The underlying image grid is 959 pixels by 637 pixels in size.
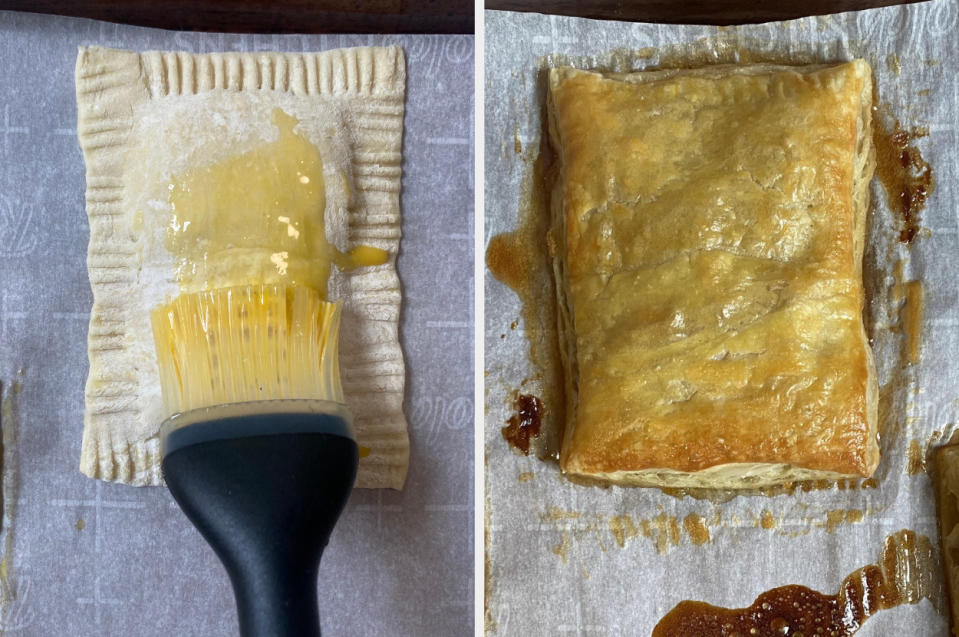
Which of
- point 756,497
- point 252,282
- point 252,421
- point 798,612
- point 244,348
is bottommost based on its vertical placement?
point 798,612

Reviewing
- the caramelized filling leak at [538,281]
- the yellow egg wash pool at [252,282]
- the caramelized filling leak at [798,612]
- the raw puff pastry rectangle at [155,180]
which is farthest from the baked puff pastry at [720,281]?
the yellow egg wash pool at [252,282]

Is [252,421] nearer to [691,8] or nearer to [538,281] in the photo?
[538,281]

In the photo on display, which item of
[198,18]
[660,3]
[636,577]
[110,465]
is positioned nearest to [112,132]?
[198,18]

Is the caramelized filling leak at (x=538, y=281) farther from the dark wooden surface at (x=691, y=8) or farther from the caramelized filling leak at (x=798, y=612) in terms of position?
the caramelized filling leak at (x=798, y=612)

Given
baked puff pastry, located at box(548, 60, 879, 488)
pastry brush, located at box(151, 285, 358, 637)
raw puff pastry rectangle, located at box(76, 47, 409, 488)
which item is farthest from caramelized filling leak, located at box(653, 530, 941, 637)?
pastry brush, located at box(151, 285, 358, 637)

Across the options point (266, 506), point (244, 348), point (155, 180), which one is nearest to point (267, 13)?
point (155, 180)

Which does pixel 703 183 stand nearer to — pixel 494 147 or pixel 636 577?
pixel 494 147
